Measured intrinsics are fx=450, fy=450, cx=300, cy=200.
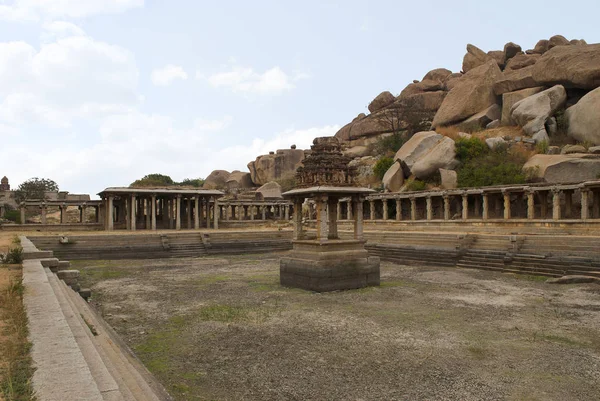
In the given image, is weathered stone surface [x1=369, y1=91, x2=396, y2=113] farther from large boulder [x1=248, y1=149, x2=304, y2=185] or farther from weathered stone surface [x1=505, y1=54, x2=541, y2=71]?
weathered stone surface [x1=505, y1=54, x2=541, y2=71]

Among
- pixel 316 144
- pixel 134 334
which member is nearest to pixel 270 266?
pixel 316 144

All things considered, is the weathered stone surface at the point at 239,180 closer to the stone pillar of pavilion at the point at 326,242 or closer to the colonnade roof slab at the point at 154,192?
the colonnade roof slab at the point at 154,192

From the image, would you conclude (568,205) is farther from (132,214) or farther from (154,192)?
(132,214)

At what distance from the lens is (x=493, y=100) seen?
162 feet

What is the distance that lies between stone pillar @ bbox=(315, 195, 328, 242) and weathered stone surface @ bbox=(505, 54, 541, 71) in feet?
148

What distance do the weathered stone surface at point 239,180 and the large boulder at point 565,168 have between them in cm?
4696

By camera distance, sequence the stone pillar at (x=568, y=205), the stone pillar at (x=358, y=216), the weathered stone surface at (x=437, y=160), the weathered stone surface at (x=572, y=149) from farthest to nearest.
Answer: the weathered stone surface at (x=437, y=160), the weathered stone surface at (x=572, y=149), the stone pillar at (x=568, y=205), the stone pillar at (x=358, y=216)

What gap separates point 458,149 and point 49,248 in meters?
31.9

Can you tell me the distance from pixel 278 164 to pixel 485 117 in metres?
30.9

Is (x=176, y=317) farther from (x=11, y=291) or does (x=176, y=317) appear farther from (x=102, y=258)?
(x=102, y=258)

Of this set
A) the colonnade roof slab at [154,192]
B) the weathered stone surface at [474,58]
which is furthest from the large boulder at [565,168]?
the weathered stone surface at [474,58]

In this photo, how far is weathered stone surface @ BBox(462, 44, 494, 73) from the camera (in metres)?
60.2

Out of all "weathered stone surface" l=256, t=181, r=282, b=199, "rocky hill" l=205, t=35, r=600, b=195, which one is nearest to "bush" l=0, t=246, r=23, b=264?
"rocky hill" l=205, t=35, r=600, b=195

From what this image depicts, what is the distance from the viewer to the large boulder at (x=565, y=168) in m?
28.7
